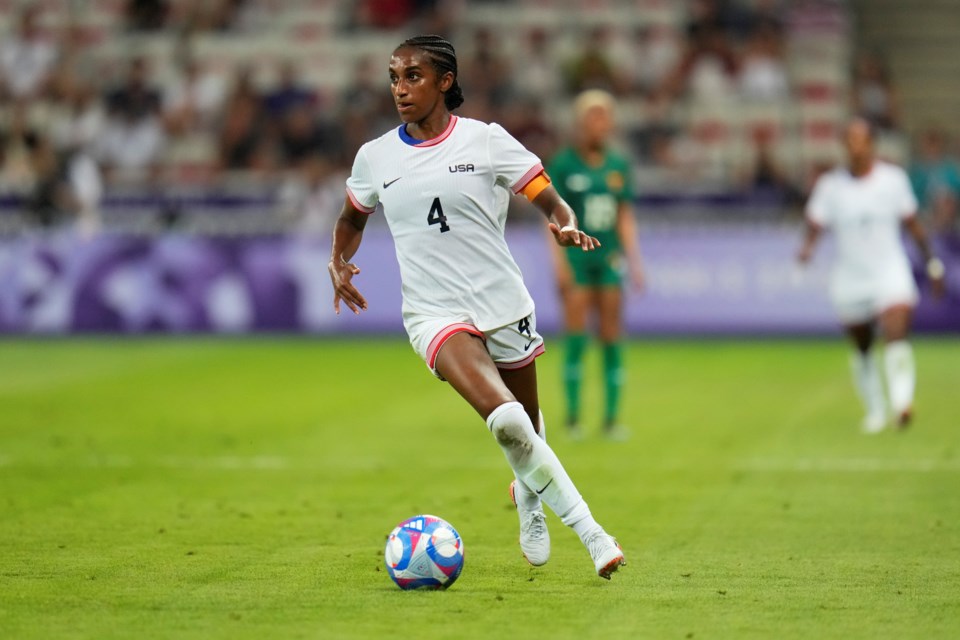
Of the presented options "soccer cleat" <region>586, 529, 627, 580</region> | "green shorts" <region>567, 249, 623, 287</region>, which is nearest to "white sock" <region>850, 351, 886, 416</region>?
"green shorts" <region>567, 249, 623, 287</region>

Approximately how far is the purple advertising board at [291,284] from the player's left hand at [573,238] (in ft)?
46.8

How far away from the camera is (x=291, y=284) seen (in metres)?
22.1

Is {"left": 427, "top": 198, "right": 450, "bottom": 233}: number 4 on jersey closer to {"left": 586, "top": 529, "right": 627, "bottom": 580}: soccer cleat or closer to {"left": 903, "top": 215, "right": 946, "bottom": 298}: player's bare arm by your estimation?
{"left": 586, "top": 529, "right": 627, "bottom": 580}: soccer cleat

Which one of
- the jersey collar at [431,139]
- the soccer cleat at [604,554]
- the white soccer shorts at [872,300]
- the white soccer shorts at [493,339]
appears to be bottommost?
the white soccer shorts at [872,300]

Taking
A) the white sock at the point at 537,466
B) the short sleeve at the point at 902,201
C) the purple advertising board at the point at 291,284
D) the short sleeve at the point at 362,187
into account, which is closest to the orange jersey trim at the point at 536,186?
the short sleeve at the point at 362,187

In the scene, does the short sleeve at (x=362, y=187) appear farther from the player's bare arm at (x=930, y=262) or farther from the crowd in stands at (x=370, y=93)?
the crowd in stands at (x=370, y=93)

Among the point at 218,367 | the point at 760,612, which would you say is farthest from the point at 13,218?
the point at 760,612

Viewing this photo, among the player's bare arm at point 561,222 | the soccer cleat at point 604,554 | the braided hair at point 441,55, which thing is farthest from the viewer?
the braided hair at point 441,55

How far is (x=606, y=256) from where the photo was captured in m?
13.3

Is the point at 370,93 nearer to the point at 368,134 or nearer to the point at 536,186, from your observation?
the point at 368,134

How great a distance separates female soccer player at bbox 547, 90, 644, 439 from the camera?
13.3 m

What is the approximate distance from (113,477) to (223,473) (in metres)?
0.76

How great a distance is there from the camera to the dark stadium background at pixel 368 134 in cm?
2195

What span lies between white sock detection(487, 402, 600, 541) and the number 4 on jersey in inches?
35.8
